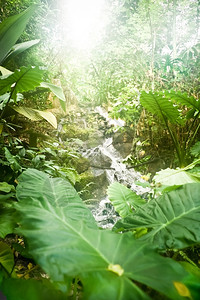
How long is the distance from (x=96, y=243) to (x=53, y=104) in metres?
2.98

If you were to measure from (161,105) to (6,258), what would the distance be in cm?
160

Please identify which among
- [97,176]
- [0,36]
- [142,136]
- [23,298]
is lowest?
[97,176]

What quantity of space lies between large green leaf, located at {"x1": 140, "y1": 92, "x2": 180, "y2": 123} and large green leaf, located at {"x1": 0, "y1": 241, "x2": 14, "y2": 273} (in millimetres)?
1498

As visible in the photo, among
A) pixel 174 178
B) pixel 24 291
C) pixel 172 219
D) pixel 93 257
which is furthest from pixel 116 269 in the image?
pixel 174 178

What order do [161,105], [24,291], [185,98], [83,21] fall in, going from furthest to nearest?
[83,21]
[161,105]
[185,98]
[24,291]

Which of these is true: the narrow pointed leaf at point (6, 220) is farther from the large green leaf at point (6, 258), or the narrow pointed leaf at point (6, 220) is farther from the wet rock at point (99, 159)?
the wet rock at point (99, 159)

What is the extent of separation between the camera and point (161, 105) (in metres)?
1.77

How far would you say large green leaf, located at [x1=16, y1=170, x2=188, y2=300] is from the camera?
1.15 ft

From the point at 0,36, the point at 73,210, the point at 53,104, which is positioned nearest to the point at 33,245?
Result: the point at 73,210

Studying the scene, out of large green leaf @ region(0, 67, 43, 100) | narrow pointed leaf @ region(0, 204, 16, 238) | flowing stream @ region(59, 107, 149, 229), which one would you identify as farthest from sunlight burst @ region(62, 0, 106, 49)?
narrow pointed leaf @ region(0, 204, 16, 238)

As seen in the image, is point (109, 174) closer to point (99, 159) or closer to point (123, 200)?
point (99, 159)

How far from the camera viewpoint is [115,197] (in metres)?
1.26

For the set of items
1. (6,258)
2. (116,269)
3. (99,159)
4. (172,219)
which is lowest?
(99,159)

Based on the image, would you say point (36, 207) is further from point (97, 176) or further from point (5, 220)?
point (97, 176)
